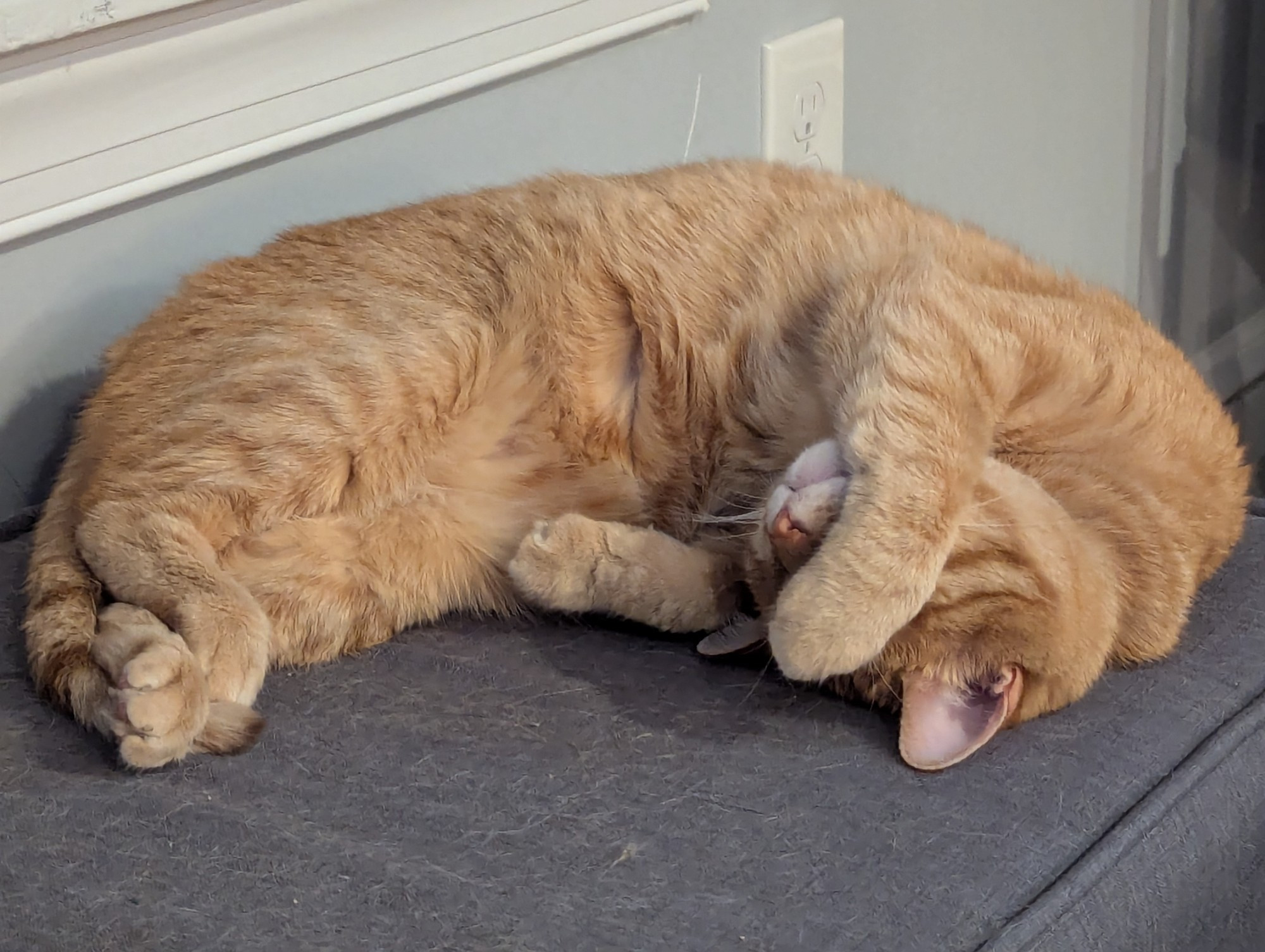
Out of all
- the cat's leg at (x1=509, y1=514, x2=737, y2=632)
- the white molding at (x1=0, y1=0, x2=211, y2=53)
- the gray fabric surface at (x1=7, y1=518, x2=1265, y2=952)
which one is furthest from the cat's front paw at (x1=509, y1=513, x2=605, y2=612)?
the white molding at (x1=0, y1=0, x2=211, y2=53)

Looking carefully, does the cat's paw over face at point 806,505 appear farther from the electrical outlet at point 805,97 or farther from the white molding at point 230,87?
the electrical outlet at point 805,97

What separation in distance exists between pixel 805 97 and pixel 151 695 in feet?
4.58

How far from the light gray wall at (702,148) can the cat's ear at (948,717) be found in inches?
33.9

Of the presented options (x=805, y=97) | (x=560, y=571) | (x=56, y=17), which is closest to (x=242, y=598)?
(x=560, y=571)

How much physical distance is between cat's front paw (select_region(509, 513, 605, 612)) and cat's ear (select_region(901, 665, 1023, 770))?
0.29 m

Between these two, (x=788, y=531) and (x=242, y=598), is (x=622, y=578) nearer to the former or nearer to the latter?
(x=788, y=531)

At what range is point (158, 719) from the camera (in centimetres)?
90

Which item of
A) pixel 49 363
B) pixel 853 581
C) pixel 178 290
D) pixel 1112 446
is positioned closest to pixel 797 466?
pixel 853 581

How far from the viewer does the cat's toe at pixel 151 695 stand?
0.89 m

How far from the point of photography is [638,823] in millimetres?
856

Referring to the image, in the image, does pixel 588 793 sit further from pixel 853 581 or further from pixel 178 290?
pixel 178 290

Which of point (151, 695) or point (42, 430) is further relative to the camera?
point (42, 430)

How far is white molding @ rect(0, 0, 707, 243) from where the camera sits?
1.17 m

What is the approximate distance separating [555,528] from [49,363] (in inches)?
21.4
